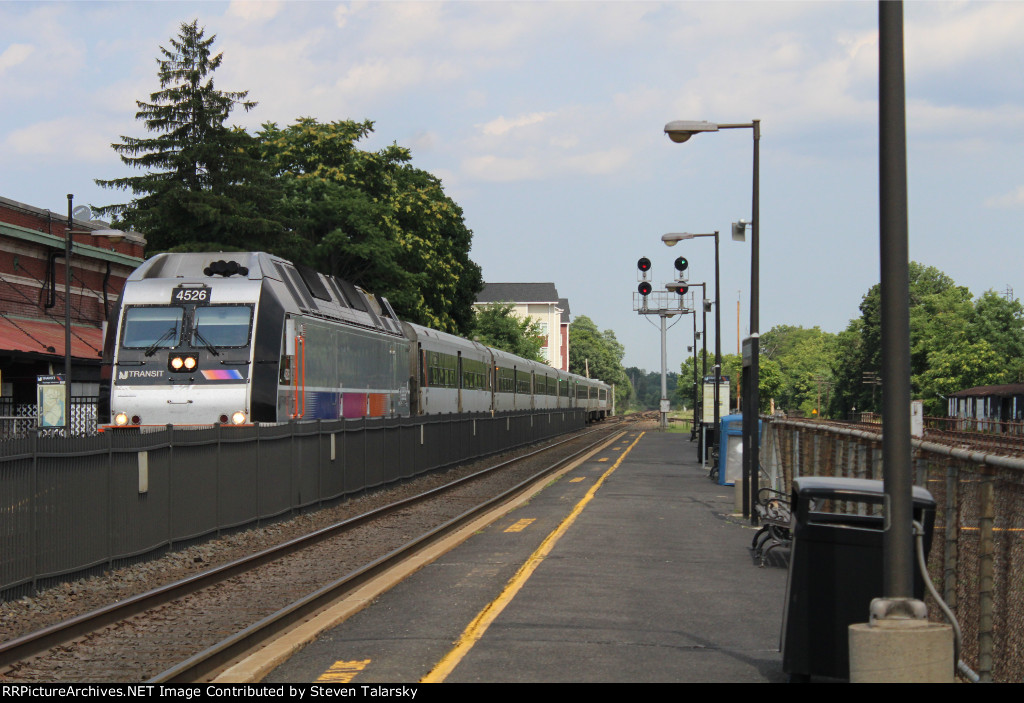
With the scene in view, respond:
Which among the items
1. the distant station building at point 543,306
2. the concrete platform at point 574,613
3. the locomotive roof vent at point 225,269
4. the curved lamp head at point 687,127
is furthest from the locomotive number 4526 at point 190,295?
the distant station building at point 543,306

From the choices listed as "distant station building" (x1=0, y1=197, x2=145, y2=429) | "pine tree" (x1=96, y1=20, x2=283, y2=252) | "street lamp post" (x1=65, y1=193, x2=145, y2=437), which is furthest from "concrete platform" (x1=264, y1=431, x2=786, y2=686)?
"pine tree" (x1=96, y1=20, x2=283, y2=252)

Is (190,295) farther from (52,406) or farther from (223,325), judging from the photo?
(52,406)

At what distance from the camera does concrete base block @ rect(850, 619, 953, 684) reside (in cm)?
617

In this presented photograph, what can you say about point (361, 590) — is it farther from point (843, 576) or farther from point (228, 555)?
point (843, 576)

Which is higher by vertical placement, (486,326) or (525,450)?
(486,326)

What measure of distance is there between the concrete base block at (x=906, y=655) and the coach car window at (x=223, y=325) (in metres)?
15.0

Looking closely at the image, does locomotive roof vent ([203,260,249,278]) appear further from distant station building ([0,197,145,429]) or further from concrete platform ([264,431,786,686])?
distant station building ([0,197,145,429])

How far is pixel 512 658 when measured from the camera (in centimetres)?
829

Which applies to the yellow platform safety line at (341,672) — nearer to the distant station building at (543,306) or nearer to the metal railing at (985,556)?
the metal railing at (985,556)

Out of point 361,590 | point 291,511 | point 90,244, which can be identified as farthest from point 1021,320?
point 361,590

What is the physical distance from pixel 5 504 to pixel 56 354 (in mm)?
26945

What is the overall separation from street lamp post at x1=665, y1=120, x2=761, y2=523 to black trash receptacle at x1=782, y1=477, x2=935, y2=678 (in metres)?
10.4

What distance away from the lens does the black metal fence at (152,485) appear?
1091 centimetres

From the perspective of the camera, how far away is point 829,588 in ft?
24.0
